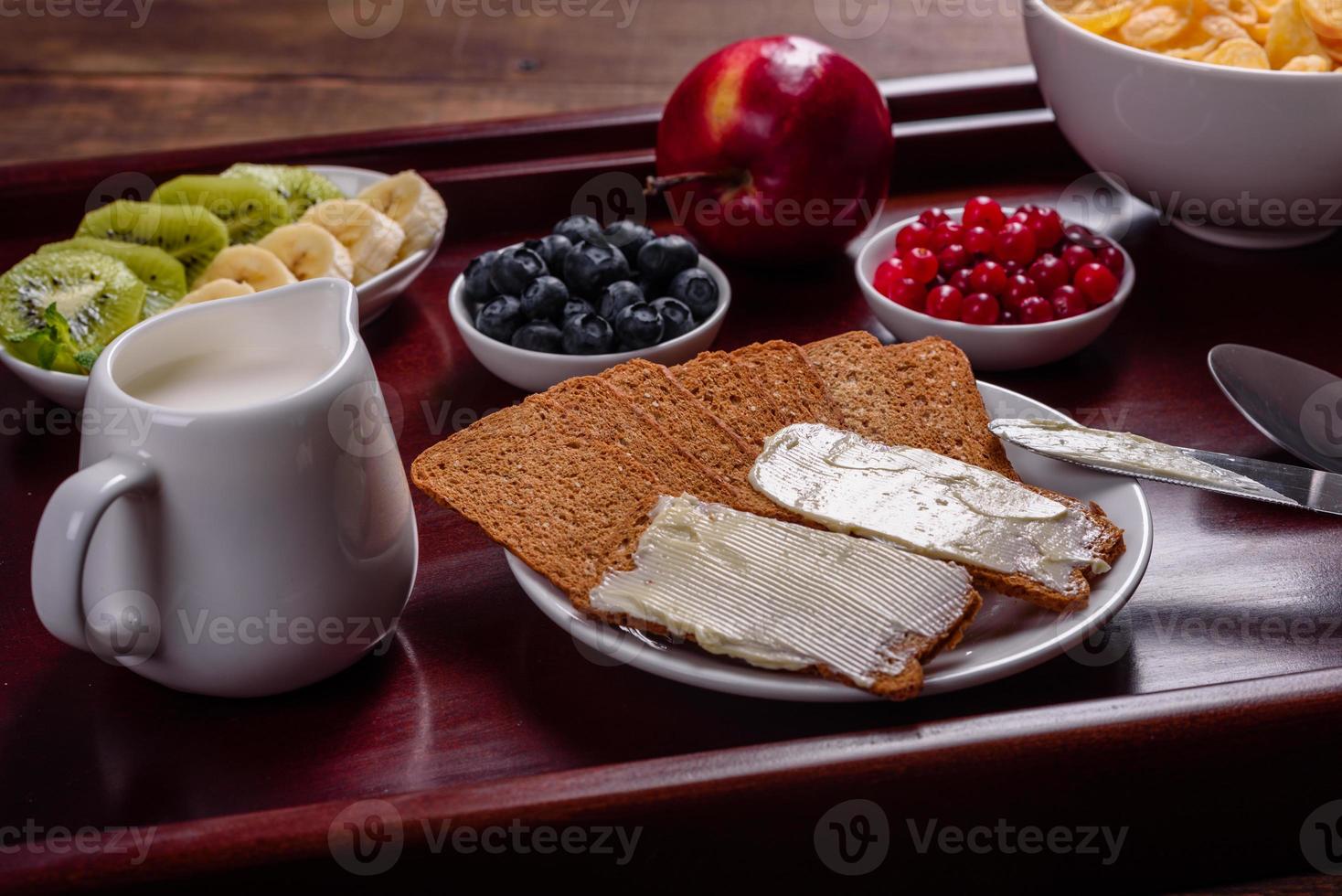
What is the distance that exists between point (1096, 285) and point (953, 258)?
12cm

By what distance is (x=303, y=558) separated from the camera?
0.68 metres

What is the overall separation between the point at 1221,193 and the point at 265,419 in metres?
0.87

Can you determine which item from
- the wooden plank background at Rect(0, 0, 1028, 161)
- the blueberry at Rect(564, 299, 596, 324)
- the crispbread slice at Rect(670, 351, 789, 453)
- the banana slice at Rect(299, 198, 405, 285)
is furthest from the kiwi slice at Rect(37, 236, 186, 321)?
the wooden plank background at Rect(0, 0, 1028, 161)

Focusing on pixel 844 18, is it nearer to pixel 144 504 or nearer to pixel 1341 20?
pixel 1341 20

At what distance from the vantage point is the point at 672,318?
1006 mm

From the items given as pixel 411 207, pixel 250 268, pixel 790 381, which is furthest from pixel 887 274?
pixel 250 268

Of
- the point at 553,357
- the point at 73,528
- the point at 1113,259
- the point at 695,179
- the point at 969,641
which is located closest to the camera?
the point at 73,528

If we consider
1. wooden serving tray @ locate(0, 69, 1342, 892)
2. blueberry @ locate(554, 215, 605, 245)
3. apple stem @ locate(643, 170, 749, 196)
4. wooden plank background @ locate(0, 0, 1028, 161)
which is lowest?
wooden plank background @ locate(0, 0, 1028, 161)

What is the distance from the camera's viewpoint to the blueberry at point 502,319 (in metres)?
1.01

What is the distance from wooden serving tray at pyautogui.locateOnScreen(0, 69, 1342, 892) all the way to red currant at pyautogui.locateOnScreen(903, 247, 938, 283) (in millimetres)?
189

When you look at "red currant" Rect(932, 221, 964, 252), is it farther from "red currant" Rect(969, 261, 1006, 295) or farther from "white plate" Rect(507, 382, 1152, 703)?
"white plate" Rect(507, 382, 1152, 703)

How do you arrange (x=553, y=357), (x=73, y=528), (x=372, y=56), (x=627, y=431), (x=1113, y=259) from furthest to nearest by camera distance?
1. (x=372, y=56)
2. (x=1113, y=259)
3. (x=553, y=357)
4. (x=627, y=431)
5. (x=73, y=528)

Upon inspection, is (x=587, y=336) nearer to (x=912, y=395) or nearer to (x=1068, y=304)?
(x=912, y=395)

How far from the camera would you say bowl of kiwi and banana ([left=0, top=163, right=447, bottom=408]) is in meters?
1.01
